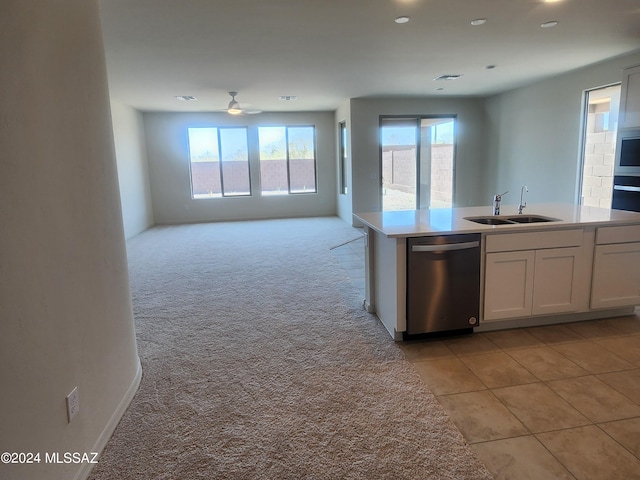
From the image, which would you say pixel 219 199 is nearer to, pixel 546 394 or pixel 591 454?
pixel 546 394

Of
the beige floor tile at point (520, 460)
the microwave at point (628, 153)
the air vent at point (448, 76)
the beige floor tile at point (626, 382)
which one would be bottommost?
the beige floor tile at point (520, 460)

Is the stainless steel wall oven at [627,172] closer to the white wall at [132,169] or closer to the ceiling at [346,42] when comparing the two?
the ceiling at [346,42]

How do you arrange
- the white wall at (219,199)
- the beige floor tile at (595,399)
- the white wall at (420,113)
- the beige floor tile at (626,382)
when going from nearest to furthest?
the beige floor tile at (595,399), the beige floor tile at (626,382), the white wall at (420,113), the white wall at (219,199)

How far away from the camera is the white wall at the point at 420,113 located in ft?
25.8

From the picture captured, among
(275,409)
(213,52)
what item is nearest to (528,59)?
(213,52)

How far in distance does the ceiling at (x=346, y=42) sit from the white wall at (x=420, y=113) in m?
1.31

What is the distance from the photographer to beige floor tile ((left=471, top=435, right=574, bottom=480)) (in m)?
1.72

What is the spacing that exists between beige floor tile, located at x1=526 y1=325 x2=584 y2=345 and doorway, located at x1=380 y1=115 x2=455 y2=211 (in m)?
5.27

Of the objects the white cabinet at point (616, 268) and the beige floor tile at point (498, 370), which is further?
the white cabinet at point (616, 268)

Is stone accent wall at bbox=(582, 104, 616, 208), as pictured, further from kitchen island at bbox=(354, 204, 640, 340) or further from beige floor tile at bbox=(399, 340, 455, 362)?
beige floor tile at bbox=(399, 340, 455, 362)

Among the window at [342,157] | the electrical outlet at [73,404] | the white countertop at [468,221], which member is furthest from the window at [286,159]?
the electrical outlet at [73,404]

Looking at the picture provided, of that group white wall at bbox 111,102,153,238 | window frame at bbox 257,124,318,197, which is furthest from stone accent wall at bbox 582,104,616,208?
white wall at bbox 111,102,153,238

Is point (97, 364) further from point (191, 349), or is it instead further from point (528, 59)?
point (528, 59)

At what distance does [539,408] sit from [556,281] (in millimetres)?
1291
